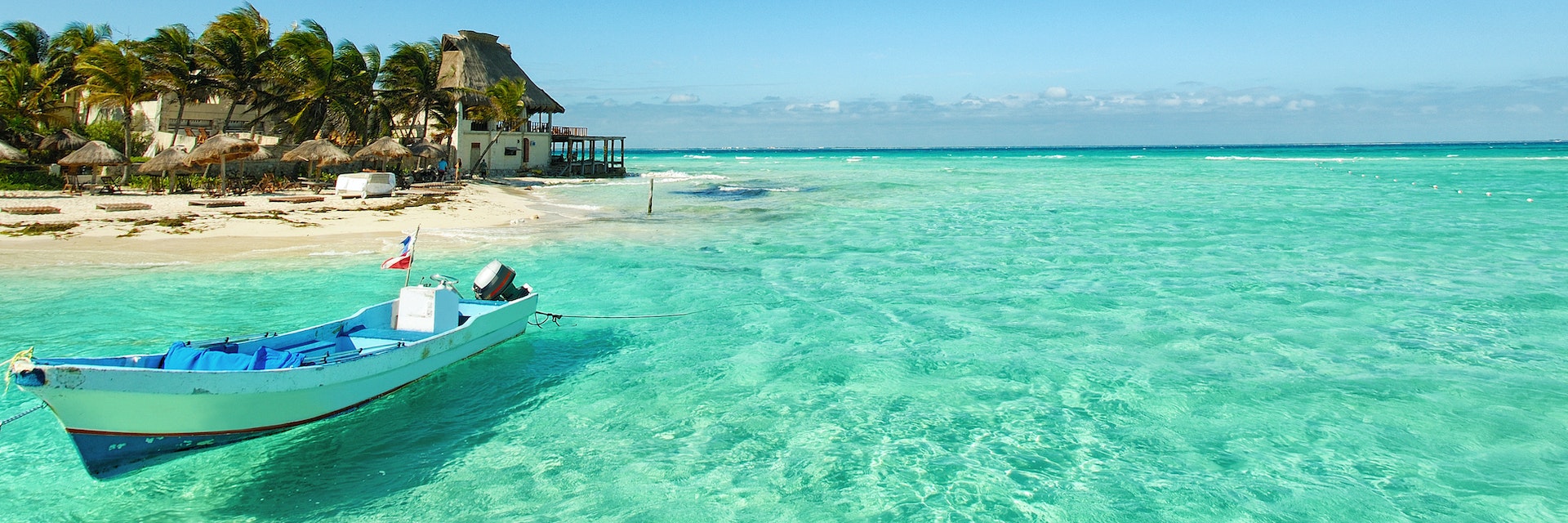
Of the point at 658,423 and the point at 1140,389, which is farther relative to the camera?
the point at 1140,389

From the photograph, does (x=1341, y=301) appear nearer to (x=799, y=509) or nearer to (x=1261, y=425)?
(x=1261, y=425)

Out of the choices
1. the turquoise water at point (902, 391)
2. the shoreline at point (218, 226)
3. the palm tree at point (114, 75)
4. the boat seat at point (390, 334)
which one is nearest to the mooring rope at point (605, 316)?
the turquoise water at point (902, 391)

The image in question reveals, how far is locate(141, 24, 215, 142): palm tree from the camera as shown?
2927 cm

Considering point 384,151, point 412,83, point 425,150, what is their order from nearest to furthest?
point 384,151 < point 425,150 < point 412,83

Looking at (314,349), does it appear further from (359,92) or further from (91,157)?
(359,92)

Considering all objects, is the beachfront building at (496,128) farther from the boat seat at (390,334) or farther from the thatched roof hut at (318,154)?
the boat seat at (390,334)

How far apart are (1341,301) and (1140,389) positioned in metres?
6.74

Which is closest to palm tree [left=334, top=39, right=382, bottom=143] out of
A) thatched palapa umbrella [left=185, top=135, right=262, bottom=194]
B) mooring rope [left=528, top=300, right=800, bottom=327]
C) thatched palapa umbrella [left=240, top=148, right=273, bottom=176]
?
thatched palapa umbrella [left=240, top=148, right=273, bottom=176]

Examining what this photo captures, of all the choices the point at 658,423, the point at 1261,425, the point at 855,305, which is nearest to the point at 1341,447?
the point at 1261,425

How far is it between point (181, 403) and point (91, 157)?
22.3 m

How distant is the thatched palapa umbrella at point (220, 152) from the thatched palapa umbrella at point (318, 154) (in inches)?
91.1

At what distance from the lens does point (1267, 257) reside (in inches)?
733

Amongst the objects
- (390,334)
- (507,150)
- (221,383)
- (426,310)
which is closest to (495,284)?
(426,310)

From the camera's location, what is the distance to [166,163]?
24.0 metres
